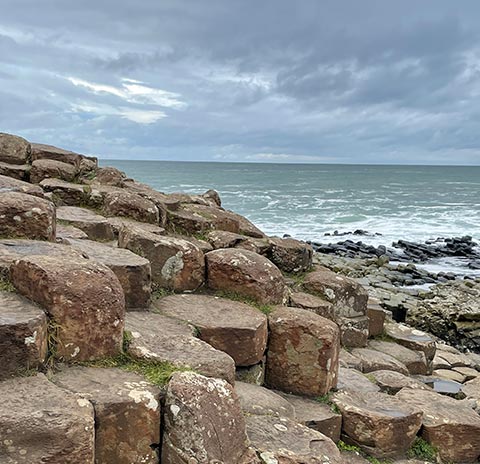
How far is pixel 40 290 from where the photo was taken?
131 inches

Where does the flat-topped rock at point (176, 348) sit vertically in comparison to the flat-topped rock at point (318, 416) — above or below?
above

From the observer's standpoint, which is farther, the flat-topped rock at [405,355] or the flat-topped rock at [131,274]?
the flat-topped rock at [405,355]

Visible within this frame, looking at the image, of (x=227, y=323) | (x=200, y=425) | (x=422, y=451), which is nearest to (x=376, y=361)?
(x=422, y=451)

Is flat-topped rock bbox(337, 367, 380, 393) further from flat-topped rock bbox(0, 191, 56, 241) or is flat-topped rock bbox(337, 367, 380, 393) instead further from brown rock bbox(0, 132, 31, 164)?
brown rock bbox(0, 132, 31, 164)

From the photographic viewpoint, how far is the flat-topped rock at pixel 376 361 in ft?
23.2

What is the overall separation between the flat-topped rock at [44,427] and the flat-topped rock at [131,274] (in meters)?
1.62

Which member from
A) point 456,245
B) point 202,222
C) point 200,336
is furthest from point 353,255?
point 200,336

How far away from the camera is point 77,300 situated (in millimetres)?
3336

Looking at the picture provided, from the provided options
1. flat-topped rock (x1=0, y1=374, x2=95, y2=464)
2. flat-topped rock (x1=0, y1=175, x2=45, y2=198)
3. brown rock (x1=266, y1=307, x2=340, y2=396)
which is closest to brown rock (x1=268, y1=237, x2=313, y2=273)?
brown rock (x1=266, y1=307, x2=340, y2=396)

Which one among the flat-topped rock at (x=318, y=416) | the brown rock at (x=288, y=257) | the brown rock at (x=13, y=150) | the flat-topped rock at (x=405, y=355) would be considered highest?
the brown rock at (x=13, y=150)

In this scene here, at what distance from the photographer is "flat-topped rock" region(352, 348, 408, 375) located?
707cm

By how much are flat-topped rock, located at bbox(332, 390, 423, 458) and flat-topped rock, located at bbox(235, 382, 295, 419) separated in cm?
64

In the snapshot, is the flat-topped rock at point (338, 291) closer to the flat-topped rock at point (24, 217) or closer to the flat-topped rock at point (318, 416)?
the flat-topped rock at point (318, 416)

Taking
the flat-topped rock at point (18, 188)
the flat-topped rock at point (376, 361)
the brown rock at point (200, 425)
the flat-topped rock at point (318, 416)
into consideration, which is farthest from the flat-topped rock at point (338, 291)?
the brown rock at point (200, 425)
